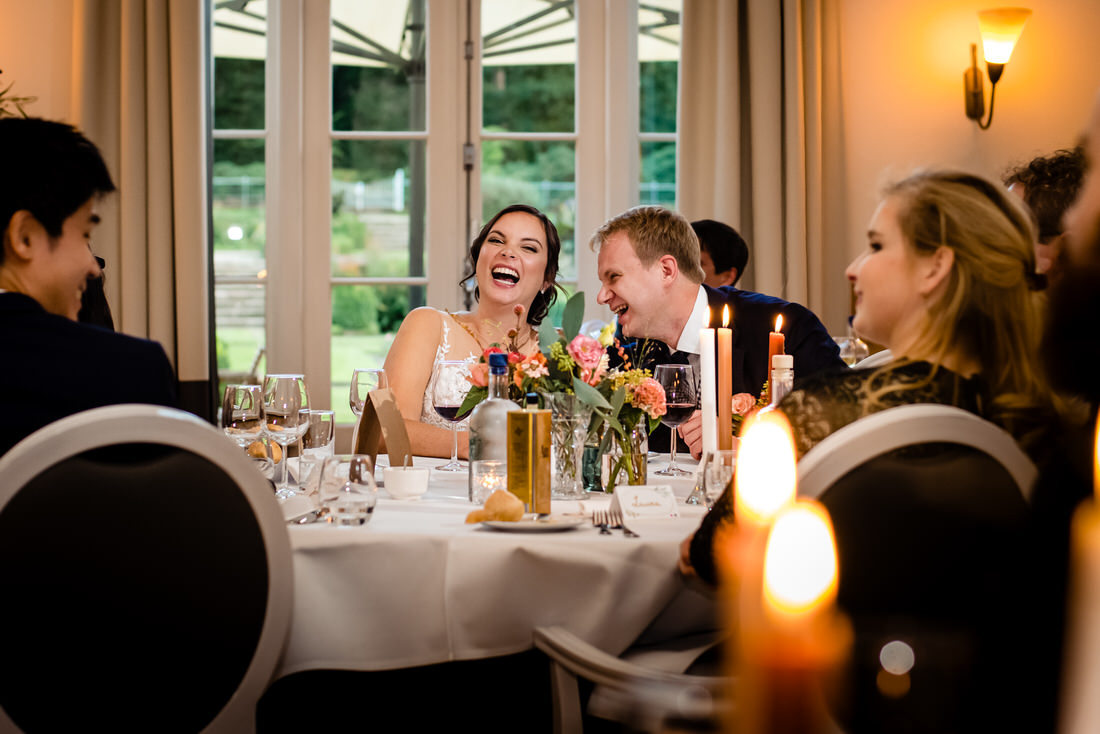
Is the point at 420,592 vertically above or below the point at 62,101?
below

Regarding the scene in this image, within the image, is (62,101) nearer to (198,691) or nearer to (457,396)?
(457,396)

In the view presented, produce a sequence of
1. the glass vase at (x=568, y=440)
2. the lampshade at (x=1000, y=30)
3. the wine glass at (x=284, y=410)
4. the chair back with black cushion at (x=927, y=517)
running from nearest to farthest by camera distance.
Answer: the chair back with black cushion at (x=927, y=517) < the glass vase at (x=568, y=440) < the wine glass at (x=284, y=410) < the lampshade at (x=1000, y=30)

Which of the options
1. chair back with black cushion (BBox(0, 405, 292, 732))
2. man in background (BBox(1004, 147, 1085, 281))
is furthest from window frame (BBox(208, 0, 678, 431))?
chair back with black cushion (BBox(0, 405, 292, 732))

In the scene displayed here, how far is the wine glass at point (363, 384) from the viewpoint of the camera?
2104 millimetres

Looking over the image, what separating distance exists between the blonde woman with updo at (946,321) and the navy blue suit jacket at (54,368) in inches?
31.3

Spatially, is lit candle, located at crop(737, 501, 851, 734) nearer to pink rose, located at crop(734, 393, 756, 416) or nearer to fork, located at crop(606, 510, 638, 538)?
fork, located at crop(606, 510, 638, 538)

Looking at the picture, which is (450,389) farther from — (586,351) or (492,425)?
(586,351)

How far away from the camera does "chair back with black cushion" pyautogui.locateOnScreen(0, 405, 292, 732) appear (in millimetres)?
1130

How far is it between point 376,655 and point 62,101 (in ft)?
11.7

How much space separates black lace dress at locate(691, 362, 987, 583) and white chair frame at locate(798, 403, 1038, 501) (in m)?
0.17

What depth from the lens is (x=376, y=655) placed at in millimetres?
1376

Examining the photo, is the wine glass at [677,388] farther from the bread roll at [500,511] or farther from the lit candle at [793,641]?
the lit candle at [793,641]

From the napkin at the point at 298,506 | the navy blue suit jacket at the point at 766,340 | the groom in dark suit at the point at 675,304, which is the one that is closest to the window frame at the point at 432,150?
the groom in dark suit at the point at 675,304

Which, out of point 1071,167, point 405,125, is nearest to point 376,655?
point 1071,167
